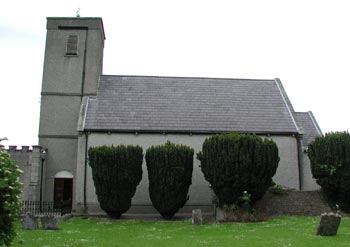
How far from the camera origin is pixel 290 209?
23.8m

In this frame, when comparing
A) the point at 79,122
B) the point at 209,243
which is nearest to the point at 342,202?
the point at 209,243

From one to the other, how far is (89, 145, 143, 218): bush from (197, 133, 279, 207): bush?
167 inches

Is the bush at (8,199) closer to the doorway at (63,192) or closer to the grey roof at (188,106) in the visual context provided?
the grey roof at (188,106)

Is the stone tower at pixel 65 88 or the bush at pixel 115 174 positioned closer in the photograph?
the bush at pixel 115 174

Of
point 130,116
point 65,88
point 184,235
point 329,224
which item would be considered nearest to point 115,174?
point 130,116

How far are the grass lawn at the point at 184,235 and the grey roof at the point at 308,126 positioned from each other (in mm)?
10434

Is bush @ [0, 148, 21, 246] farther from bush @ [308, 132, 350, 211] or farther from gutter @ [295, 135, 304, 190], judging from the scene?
gutter @ [295, 135, 304, 190]

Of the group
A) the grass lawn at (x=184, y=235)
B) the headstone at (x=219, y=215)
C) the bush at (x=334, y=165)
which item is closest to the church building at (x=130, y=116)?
the headstone at (x=219, y=215)

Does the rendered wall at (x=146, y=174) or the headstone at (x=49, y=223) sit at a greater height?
the rendered wall at (x=146, y=174)

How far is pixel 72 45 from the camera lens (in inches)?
1234

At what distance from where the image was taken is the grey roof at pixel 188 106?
2850cm

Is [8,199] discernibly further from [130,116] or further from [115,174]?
[130,116]

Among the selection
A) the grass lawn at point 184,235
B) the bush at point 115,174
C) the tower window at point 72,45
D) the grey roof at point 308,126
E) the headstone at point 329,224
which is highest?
the tower window at point 72,45

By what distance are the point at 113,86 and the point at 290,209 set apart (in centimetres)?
1529
